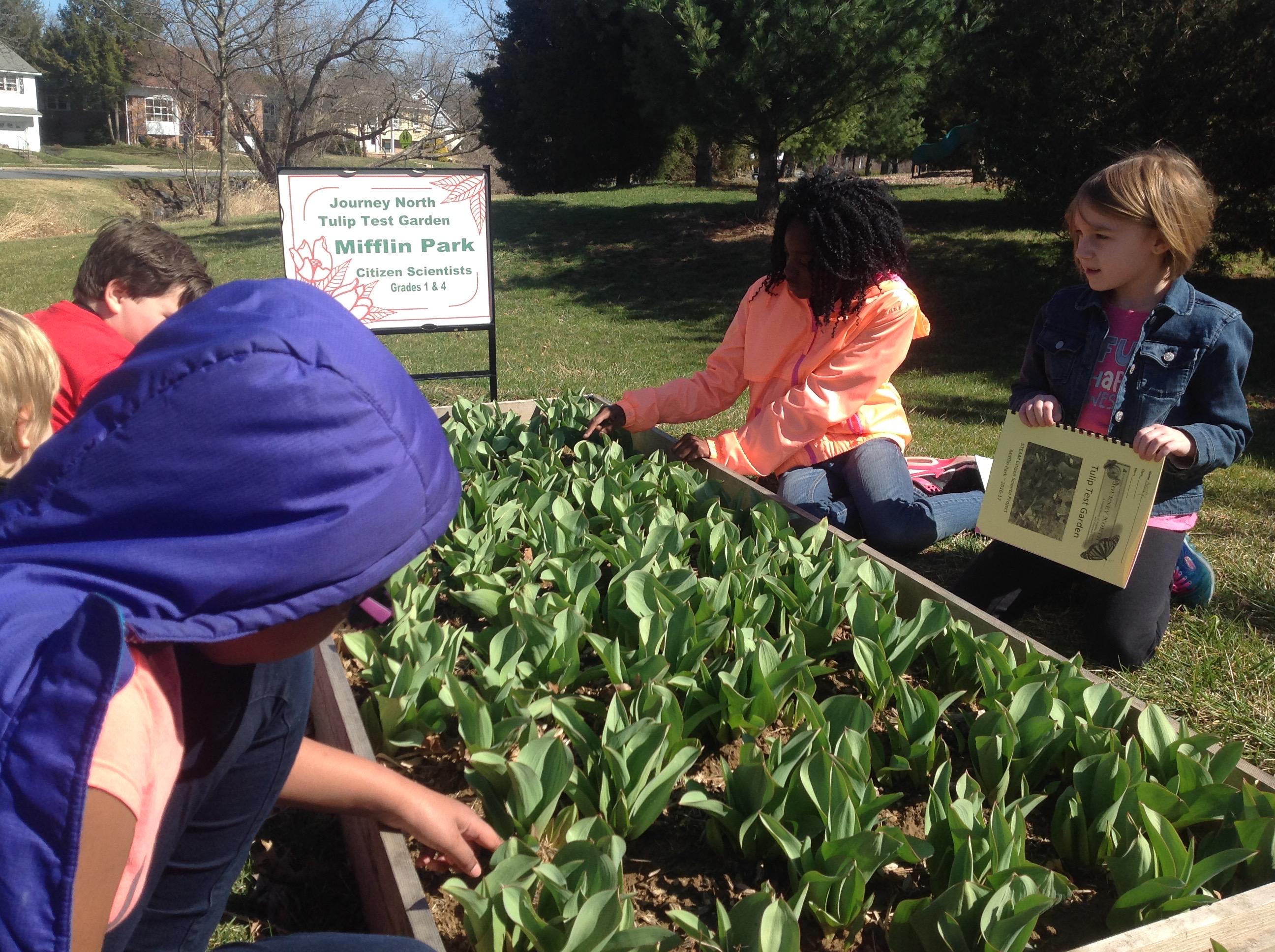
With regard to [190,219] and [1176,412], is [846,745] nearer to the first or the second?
[1176,412]

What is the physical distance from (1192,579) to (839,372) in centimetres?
141

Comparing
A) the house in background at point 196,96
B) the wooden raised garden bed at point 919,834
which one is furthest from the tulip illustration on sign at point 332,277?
the house in background at point 196,96

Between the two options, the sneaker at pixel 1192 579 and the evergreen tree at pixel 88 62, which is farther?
the evergreen tree at pixel 88 62

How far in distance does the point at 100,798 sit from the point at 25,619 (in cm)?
18

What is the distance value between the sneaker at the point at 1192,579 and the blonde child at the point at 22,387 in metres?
→ 3.38

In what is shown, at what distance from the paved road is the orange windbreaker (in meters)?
27.5

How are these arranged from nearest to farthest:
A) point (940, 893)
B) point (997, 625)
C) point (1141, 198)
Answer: point (940, 893)
point (997, 625)
point (1141, 198)

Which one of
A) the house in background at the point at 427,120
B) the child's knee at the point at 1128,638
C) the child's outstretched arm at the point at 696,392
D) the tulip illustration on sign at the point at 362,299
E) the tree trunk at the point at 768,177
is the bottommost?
the child's knee at the point at 1128,638

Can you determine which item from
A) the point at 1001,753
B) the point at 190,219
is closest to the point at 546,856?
the point at 1001,753

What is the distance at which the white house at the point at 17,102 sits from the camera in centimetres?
6088

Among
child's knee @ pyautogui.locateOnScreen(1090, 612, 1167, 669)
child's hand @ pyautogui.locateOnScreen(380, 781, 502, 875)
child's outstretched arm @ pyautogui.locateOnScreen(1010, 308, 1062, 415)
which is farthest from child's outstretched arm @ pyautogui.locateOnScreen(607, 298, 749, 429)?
child's hand @ pyautogui.locateOnScreen(380, 781, 502, 875)

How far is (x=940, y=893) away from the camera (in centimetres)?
180

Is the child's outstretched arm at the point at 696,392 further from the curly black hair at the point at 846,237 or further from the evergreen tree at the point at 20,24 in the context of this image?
the evergreen tree at the point at 20,24

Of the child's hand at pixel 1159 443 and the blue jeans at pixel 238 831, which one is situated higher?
the child's hand at pixel 1159 443
